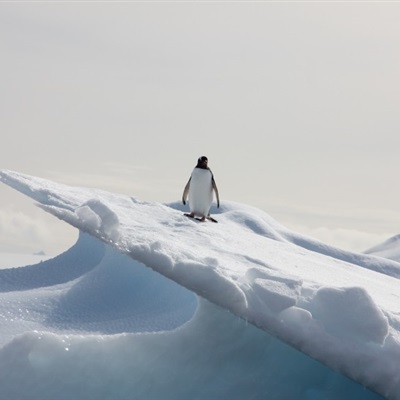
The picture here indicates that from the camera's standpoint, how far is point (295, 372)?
478 cm

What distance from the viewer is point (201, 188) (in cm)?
827

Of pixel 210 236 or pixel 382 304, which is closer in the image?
pixel 382 304

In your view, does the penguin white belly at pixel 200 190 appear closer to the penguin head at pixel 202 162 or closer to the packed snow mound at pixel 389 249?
the penguin head at pixel 202 162

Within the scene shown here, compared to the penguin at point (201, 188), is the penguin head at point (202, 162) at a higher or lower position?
higher

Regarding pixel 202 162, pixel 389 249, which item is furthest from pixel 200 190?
pixel 389 249

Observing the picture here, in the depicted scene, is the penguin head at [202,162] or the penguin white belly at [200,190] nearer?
the penguin white belly at [200,190]

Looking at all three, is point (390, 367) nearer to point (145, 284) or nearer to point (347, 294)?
point (347, 294)

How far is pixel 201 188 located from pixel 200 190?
29mm

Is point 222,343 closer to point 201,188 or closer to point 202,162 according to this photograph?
point 201,188

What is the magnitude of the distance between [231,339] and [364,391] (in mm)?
893


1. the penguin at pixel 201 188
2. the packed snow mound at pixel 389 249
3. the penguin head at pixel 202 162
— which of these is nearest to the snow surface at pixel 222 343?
the penguin at pixel 201 188

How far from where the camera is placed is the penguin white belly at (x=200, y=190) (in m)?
8.27

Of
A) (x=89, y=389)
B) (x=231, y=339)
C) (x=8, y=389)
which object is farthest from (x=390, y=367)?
(x=8, y=389)

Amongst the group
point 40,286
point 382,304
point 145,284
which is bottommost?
point 40,286
